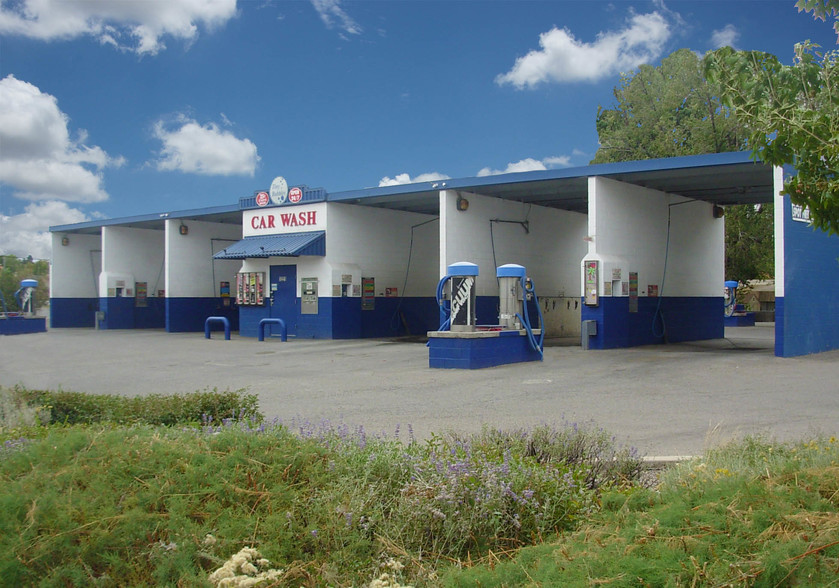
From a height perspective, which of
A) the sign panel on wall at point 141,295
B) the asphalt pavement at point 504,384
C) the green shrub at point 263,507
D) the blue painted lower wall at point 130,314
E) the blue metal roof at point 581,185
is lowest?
the asphalt pavement at point 504,384

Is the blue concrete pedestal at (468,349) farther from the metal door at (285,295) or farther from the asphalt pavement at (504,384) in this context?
the metal door at (285,295)

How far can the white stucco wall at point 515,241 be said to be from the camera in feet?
71.9

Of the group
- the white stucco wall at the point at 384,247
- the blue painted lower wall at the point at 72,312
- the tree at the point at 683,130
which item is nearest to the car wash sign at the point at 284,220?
the white stucco wall at the point at 384,247

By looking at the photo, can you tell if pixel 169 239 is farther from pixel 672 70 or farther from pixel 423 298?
pixel 672 70

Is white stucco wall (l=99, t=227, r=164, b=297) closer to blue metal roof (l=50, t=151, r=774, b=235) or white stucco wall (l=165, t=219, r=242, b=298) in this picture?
white stucco wall (l=165, t=219, r=242, b=298)

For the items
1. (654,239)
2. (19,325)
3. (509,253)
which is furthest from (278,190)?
(19,325)

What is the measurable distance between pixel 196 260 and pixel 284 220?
755 centimetres

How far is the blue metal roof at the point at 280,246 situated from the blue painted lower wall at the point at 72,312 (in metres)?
14.4

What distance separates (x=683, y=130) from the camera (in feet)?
134

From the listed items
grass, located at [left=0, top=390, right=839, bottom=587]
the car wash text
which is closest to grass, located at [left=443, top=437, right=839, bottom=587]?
grass, located at [left=0, top=390, right=839, bottom=587]

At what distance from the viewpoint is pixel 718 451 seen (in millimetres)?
5469

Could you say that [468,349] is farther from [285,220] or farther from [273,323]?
[285,220]

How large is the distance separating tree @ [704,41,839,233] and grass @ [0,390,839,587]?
1.90 meters

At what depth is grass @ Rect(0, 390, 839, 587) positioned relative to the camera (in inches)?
127
